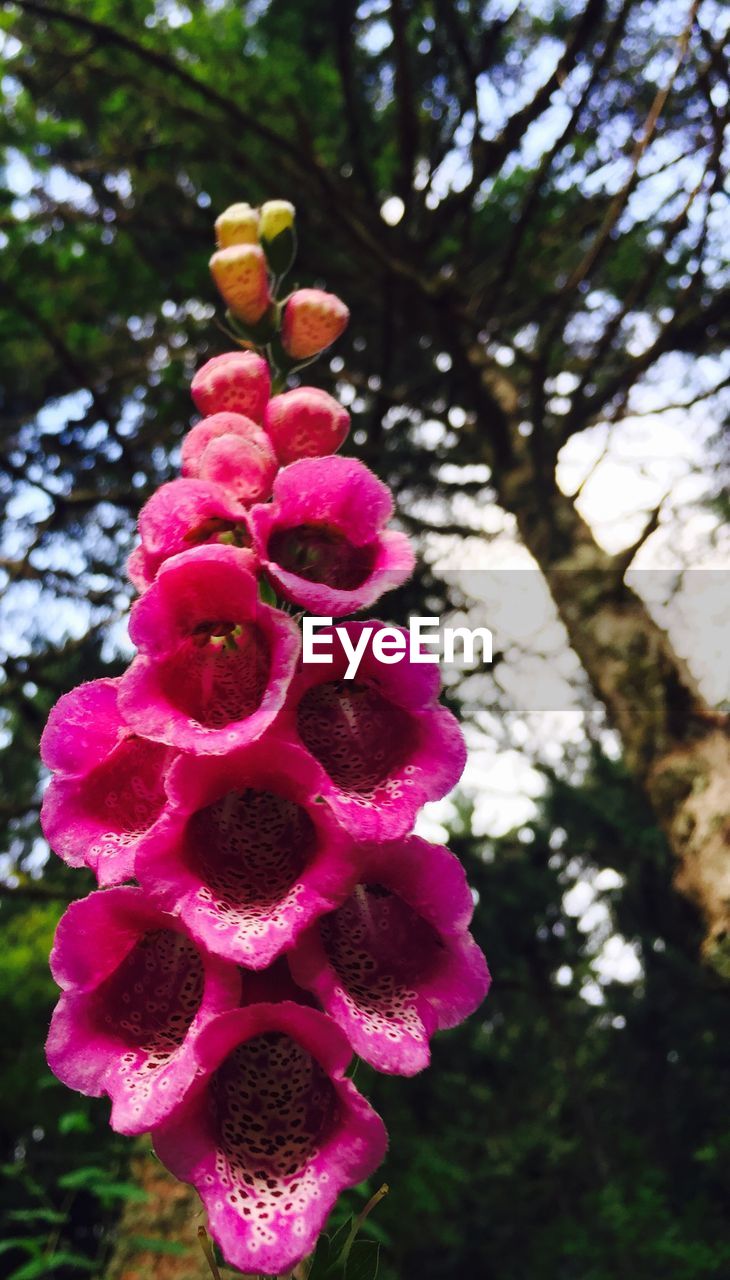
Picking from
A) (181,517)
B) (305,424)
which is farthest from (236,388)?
(181,517)

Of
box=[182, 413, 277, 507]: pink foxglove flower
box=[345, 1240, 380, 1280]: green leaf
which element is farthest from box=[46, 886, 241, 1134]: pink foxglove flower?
box=[182, 413, 277, 507]: pink foxglove flower

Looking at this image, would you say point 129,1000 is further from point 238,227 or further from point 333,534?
point 238,227

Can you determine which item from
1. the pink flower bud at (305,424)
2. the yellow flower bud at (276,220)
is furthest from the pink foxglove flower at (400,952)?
the yellow flower bud at (276,220)

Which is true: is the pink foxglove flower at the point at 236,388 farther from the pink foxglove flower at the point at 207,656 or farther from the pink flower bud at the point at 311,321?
the pink foxglove flower at the point at 207,656

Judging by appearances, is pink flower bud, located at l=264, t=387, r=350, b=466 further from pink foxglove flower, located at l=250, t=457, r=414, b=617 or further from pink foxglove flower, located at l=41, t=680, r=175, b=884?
pink foxglove flower, located at l=41, t=680, r=175, b=884

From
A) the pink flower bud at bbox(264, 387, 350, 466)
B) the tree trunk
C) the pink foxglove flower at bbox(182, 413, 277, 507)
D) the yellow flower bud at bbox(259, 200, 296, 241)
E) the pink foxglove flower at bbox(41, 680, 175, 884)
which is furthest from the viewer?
the tree trunk

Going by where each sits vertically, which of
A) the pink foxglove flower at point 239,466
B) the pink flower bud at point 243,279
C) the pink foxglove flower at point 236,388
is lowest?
the pink foxglove flower at point 239,466

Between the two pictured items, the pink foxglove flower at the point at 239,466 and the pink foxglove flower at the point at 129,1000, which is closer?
the pink foxglove flower at the point at 129,1000
